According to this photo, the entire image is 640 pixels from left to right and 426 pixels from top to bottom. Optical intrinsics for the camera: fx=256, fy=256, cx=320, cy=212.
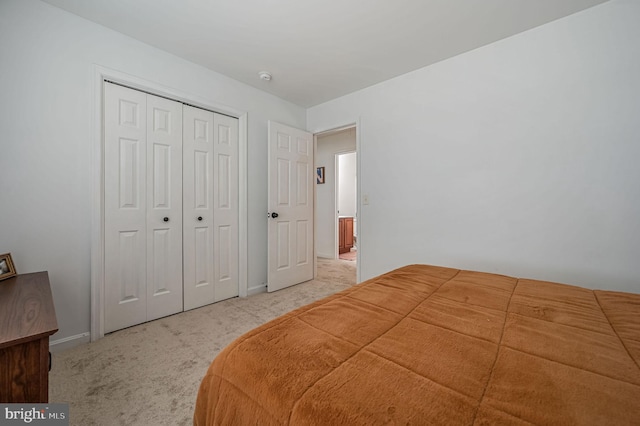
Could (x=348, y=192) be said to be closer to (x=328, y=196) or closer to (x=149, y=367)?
(x=328, y=196)

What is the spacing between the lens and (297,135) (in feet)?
11.3

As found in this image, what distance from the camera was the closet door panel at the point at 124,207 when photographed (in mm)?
2098

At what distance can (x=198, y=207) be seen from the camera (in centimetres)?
266

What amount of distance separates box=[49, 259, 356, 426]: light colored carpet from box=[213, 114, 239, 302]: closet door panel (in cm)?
31

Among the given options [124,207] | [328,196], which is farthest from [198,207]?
[328,196]

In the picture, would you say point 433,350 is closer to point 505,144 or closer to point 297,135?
point 505,144

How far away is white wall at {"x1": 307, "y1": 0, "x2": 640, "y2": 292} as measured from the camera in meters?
1.78

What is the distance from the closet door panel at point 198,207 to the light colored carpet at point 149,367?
0.23 metres

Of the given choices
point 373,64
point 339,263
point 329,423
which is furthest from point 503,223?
point 339,263

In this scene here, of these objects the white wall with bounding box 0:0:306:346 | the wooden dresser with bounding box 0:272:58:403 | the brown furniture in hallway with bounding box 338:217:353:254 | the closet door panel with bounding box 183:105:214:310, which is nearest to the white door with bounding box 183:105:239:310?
the closet door panel with bounding box 183:105:214:310

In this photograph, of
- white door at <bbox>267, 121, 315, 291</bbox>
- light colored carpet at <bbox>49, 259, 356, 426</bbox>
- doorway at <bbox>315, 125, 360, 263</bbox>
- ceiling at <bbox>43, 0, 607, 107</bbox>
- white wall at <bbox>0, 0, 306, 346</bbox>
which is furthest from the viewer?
doorway at <bbox>315, 125, 360, 263</bbox>

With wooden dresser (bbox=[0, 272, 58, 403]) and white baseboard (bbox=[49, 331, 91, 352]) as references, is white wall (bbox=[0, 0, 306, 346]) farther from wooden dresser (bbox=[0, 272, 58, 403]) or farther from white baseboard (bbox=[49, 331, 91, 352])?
wooden dresser (bbox=[0, 272, 58, 403])

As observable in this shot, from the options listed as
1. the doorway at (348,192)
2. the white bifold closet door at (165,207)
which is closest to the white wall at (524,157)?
the white bifold closet door at (165,207)

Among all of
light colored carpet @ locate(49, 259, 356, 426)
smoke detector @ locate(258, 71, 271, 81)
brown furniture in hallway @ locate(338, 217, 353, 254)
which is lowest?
light colored carpet @ locate(49, 259, 356, 426)
